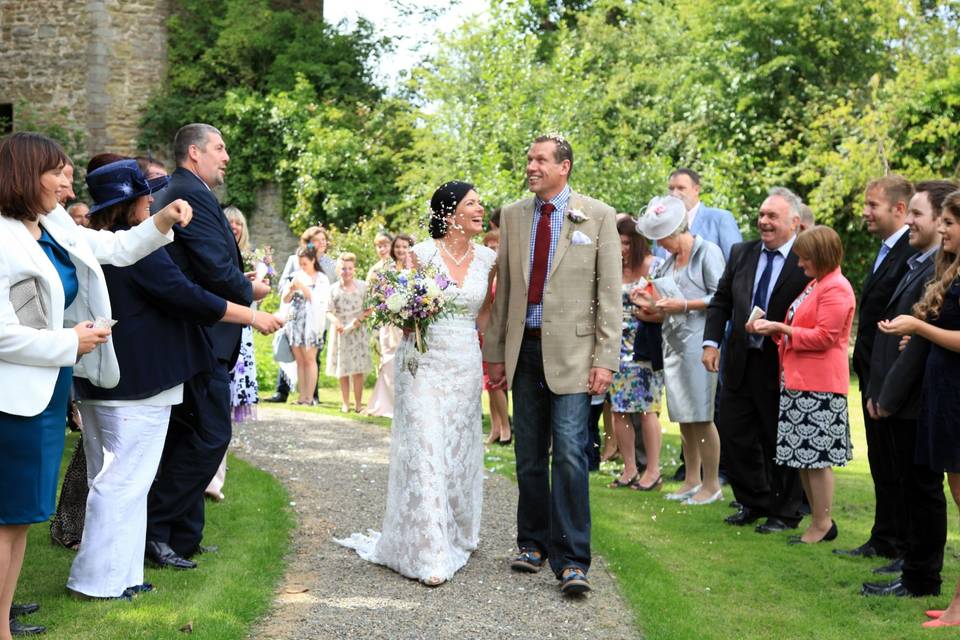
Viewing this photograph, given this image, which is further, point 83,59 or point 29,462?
point 83,59

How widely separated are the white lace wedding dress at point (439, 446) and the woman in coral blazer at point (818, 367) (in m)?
2.13

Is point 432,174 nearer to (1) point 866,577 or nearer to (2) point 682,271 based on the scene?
(2) point 682,271

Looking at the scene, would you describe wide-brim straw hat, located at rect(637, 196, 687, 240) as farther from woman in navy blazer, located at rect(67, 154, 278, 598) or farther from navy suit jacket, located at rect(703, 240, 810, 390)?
woman in navy blazer, located at rect(67, 154, 278, 598)

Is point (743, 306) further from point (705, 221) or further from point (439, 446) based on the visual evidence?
point (439, 446)

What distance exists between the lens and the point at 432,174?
72.1ft

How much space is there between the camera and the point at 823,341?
24.4ft

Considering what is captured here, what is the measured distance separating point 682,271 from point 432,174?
13243 millimetres

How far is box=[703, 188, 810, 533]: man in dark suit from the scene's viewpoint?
325 inches

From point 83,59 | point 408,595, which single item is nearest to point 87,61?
point 83,59

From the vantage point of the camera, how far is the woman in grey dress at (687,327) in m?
8.95

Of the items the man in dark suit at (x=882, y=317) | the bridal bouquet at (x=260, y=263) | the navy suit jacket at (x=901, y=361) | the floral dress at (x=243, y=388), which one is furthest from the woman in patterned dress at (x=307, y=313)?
the navy suit jacket at (x=901, y=361)

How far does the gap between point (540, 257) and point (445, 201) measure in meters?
0.72

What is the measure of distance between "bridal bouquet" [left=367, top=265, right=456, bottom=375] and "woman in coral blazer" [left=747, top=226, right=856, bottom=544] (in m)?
2.38

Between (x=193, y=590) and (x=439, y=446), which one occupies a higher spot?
(x=439, y=446)
